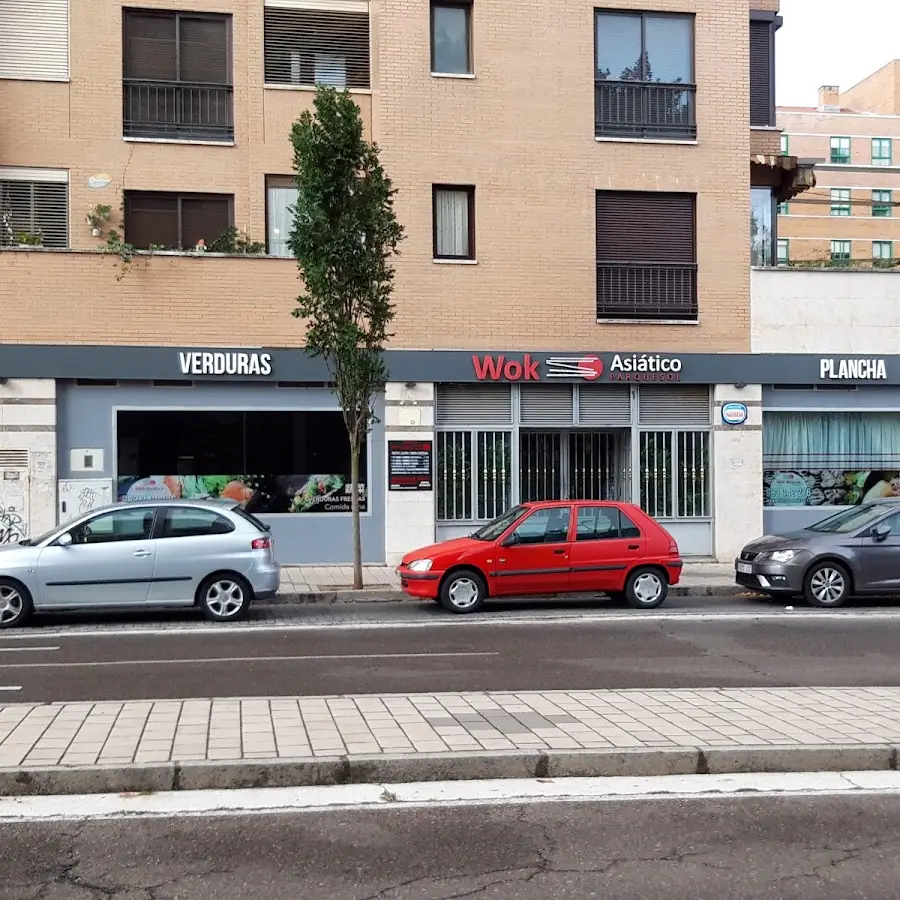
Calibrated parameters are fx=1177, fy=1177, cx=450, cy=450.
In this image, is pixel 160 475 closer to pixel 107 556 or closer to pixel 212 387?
pixel 212 387

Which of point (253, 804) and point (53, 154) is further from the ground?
point (53, 154)

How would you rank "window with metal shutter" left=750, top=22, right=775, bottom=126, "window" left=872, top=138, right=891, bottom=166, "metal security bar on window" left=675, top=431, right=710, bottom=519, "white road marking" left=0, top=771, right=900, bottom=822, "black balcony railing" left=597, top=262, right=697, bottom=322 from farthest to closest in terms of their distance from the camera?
"window" left=872, top=138, right=891, bottom=166 → "window with metal shutter" left=750, top=22, right=775, bottom=126 → "metal security bar on window" left=675, top=431, right=710, bottom=519 → "black balcony railing" left=597, top=262, right=697, bottom=322 → "white road marking" left=0, top=771, right=900, bottom=822

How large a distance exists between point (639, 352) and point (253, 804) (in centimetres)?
1580

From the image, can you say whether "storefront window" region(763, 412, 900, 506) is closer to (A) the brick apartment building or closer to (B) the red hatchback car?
(A) the brick apartment building

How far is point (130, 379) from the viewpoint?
765 inches

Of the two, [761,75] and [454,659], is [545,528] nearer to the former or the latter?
[454,659]

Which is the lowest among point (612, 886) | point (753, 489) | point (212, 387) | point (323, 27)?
point (612, 886)

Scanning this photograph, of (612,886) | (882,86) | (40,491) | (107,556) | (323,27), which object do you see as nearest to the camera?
(612,886)

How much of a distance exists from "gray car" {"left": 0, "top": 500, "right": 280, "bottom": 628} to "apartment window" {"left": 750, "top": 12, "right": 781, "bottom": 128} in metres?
14.3

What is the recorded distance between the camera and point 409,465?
20.2 metres

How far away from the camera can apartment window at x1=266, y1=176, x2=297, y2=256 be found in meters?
20.6

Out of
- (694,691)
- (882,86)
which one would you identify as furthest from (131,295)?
(882,86)

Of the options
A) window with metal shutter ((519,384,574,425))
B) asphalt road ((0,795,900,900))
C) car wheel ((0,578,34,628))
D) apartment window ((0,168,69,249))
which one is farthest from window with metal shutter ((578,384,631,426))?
asphalt road ((0,795,900,900))

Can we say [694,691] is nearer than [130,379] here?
Yes
